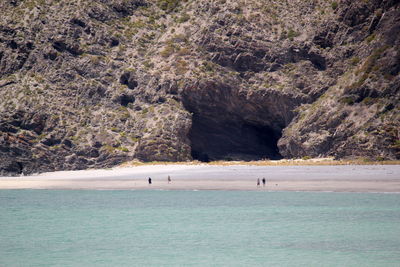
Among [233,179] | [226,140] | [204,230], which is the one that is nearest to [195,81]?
[226,140]

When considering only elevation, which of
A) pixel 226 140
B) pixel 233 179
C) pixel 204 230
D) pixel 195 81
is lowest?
pixel 204 230

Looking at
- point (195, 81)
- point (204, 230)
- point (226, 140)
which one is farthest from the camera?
point (226, 140)

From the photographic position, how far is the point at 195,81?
247ft

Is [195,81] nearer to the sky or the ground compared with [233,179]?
nearer to the sky

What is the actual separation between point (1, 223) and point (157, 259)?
1390 cm

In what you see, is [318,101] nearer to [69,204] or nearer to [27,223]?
[69,204]

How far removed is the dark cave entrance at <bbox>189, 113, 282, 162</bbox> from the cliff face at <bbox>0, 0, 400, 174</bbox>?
0.49 ft

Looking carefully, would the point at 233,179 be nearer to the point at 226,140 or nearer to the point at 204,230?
the point at 204,230

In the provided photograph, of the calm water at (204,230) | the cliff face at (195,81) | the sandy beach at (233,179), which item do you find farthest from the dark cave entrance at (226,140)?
the calm water at (204,230)

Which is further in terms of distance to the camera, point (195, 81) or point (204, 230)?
point (195, 81)

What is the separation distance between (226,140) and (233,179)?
2793 centimetres

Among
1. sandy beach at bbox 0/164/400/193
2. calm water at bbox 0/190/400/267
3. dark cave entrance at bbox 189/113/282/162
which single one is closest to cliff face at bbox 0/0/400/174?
dark cave entrance at bbox 189/113/282/162

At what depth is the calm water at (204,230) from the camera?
2291cm

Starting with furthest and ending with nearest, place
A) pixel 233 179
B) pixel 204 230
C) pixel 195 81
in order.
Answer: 1. pixel 195 81
2. pixel 233 179
3. pixel 204 230
